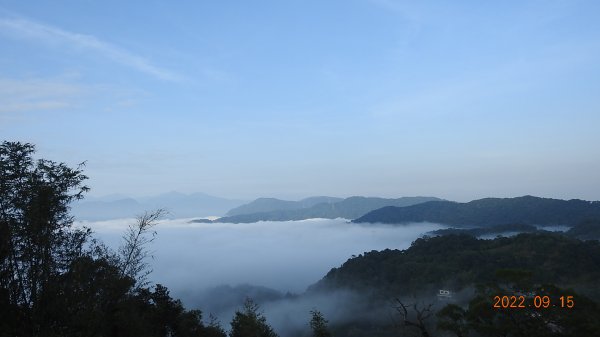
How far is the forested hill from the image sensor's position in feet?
341

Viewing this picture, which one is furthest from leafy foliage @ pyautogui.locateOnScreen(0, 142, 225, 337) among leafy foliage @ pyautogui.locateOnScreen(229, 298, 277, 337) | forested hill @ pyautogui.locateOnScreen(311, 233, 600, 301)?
forested hill @ pyautogui.locateOnScreen(311, 233, 600, 301)

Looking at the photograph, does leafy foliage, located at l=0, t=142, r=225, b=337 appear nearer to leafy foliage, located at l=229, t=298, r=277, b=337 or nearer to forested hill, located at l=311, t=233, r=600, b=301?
leafy foliage, located at l=229, t=298, r=277, b=337

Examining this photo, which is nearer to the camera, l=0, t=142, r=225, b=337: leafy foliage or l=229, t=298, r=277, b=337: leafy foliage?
Result: l=0, t=142, r=225, b=337: leafy foliage

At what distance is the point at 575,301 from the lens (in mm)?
26141

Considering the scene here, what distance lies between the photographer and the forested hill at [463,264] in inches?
4094

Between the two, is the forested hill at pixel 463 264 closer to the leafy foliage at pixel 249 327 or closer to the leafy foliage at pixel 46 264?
the leafy foliage at pixel 249 327

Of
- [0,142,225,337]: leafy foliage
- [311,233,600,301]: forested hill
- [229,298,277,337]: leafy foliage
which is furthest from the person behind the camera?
[311,233,600,301]: forested hill

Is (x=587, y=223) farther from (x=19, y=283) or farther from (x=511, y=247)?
(x=19, y=283)

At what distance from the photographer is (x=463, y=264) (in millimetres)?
120688

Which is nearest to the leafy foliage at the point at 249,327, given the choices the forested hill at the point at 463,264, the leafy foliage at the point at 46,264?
the leafy foliage at the point at 46,264

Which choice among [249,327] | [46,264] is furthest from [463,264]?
[46,264]

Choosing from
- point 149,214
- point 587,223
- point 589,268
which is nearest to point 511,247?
point 589,268

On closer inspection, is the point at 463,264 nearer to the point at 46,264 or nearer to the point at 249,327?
the point at 249,327

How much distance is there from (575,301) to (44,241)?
30.2 meters
